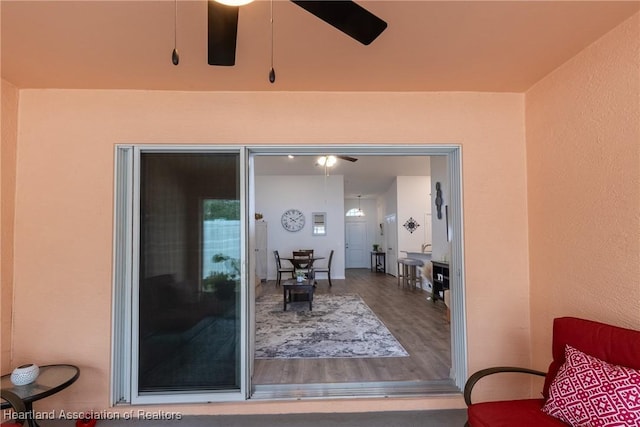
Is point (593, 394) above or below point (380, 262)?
above

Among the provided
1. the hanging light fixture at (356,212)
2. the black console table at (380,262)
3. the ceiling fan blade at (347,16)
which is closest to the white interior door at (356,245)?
the hanging light fixture at (356,212)

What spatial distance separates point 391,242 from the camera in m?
9.51

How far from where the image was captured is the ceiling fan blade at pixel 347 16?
4.00ft

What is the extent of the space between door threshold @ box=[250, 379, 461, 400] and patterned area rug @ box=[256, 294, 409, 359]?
68 centimetres

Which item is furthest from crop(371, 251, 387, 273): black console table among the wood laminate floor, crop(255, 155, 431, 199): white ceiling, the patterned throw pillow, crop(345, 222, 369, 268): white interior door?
the patterned throw pillow

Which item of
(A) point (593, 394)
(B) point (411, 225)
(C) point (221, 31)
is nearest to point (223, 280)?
(C) point (221, 31)

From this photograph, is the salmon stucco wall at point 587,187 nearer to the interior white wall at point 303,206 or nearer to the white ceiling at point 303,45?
the white ceiling at point 303,45

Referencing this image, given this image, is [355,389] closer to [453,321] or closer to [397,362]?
[397,362]

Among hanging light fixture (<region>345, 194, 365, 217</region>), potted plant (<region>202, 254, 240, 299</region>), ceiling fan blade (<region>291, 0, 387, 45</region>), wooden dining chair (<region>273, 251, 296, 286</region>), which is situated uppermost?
ceiling fan blade (<region>291, 0, 387, 45</region>)

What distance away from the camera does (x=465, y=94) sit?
2.67m

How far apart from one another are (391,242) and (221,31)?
862 cm

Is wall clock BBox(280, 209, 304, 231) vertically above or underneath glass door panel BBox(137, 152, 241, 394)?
above

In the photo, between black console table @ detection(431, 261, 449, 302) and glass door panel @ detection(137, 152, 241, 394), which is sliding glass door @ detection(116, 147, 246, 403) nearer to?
glass door panel @ detection(137, 152, 241, 394)

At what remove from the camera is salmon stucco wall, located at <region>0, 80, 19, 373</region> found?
7.75 ft
